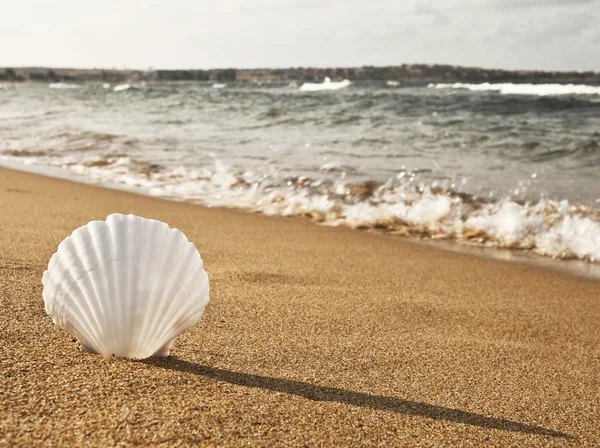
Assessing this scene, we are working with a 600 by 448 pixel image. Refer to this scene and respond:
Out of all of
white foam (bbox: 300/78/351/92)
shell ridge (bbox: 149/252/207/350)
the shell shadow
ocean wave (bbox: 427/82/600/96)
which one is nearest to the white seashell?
shell ridge (bbox: 149/252/207/350)

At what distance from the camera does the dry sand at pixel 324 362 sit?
156 centimetres

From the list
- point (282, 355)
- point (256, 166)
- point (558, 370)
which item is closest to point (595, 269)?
point (558, 370)

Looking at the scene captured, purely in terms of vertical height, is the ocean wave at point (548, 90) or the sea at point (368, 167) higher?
the ocean wave at point (548, 90)

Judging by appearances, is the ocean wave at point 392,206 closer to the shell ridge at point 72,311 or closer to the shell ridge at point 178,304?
the shell ridge at point 178,304

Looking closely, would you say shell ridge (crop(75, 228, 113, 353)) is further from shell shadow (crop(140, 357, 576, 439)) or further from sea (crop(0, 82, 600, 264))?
sea (crop(0, 82, 600, 264))

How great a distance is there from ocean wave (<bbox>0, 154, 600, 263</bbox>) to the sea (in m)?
0.01

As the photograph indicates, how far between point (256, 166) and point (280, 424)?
7.47 meters

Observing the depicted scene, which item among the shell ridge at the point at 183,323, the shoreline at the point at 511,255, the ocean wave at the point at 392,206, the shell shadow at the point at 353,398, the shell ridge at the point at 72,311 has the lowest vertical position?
the shoreline at the point at 511,255

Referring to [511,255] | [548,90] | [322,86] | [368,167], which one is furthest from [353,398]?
[322,86]

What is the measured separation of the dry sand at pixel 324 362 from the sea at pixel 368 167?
155cm

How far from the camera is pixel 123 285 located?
1773 millimetres

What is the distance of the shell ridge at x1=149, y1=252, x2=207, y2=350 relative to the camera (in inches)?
71.5

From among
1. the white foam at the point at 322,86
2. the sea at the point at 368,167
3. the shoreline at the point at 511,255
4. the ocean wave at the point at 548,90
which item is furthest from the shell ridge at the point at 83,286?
the white foam at the point at 322,86

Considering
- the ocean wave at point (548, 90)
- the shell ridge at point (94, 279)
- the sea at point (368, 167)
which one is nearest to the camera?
the shell ridge at point (94, 279)
